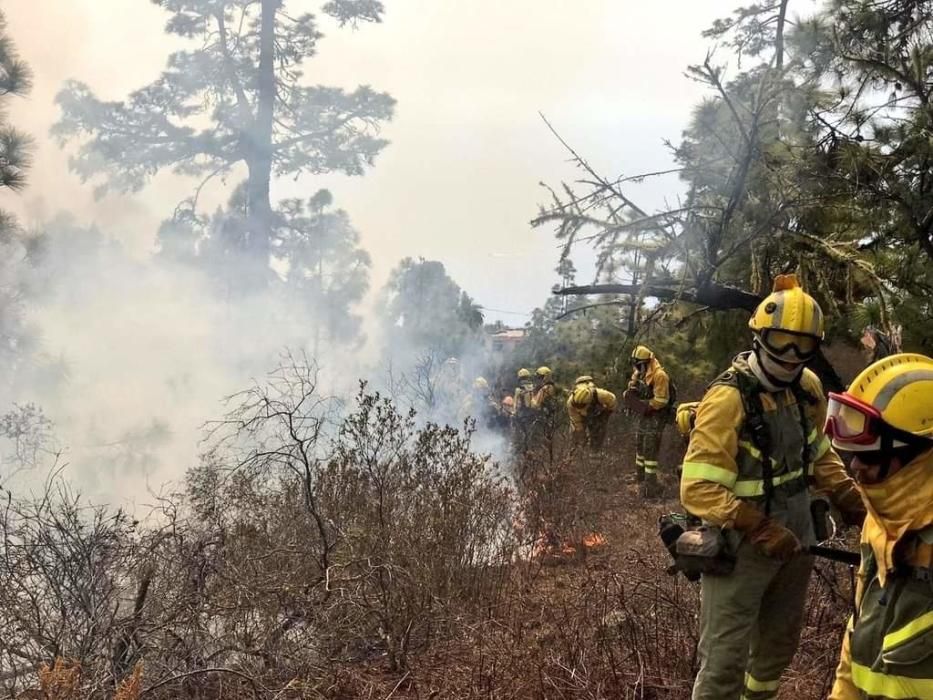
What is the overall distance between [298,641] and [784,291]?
2897 mm

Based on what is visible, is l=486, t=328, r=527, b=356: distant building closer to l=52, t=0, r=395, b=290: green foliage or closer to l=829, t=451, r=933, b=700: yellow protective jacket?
l=52, t=0, r=395, b=290: green foliage

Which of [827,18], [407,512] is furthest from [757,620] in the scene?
[827,18]

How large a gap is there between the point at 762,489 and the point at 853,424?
92cm

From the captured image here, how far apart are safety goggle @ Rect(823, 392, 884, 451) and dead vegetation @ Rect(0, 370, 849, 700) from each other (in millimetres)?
1662

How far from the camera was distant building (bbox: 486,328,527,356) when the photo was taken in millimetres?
20770

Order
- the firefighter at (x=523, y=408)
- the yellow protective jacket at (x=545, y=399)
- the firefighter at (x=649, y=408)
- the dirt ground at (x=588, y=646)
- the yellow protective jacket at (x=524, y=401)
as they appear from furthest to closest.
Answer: the yellow protective jacket at (x=524, y=401) < the yellow protective jacket at (x=545, y=399) < the firefighter at (x=523, y=408) < the firefighter at (x=649, y=408) < the dirt ground at (x=588, y=646)

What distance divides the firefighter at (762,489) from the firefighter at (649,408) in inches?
248

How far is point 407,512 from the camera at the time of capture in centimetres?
536

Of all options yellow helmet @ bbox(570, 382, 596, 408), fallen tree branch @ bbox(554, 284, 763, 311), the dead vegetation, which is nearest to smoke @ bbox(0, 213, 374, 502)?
yellow helmet @ bbox(570, 382, 596, 408)

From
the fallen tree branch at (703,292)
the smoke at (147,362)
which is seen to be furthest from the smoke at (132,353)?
the fallen tree branch at (703,292)

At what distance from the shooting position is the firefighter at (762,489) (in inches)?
109

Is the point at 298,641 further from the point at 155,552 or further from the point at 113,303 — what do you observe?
the point at 113,303

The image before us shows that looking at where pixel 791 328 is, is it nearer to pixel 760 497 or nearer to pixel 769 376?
pixel 769 376

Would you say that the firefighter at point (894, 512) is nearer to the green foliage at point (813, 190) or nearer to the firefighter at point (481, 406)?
the green foliage at point (813, 190)
